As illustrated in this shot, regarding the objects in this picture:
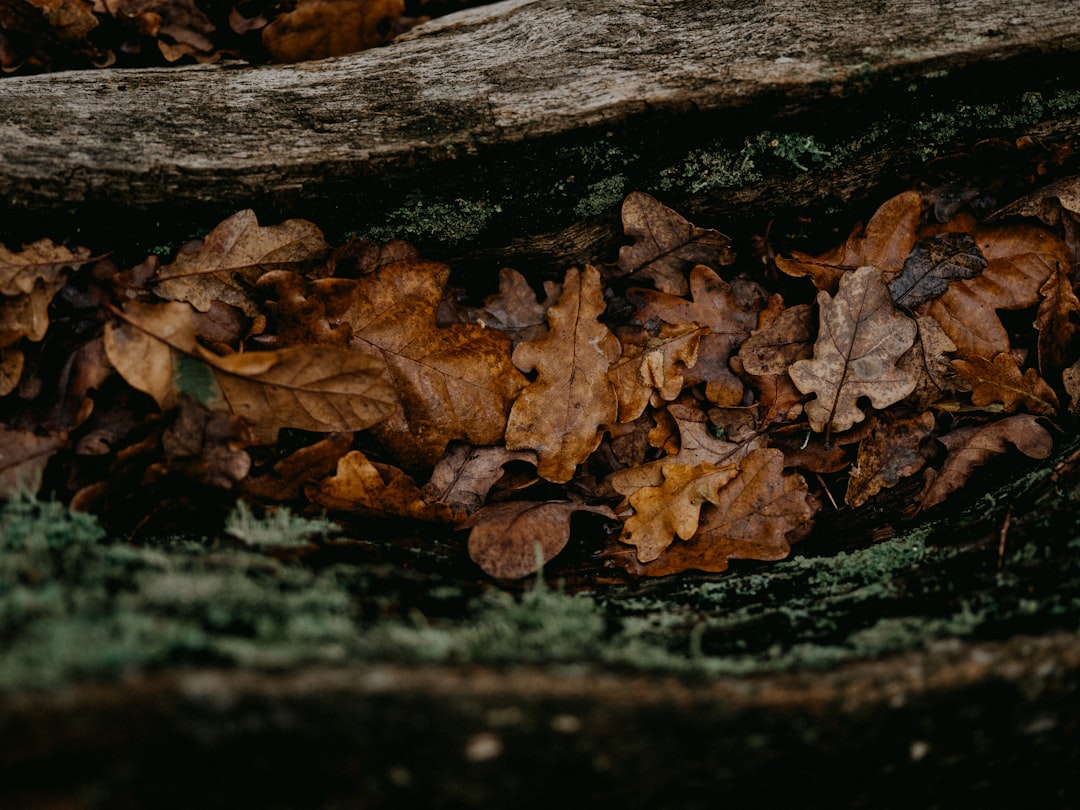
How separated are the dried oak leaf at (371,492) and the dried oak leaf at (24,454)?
649mm

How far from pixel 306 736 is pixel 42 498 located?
124cm

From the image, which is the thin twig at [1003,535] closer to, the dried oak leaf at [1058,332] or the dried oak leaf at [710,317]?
the dried oak leaf at [1058,332]

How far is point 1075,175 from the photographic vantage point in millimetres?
2201

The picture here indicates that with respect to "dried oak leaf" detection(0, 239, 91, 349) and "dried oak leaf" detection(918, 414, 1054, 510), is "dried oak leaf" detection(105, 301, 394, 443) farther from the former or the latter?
"dried oak leaf" detection(918, 414, 1054, 510)

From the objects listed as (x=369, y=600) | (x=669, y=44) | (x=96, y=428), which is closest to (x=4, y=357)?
(x=96, y=428)

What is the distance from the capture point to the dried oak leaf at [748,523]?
201 centimetres

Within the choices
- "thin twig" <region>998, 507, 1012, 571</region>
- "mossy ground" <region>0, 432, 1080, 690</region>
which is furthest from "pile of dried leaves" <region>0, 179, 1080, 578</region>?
"thin twig" <region>998, 507, 1012, 571</region>

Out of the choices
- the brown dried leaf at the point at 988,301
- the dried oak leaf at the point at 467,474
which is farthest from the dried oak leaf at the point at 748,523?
the brown dried leaf at the point at 988,301

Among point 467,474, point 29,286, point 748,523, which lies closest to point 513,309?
point 467,474

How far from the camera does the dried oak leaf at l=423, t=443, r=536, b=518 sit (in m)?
2.07

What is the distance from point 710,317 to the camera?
2.27m

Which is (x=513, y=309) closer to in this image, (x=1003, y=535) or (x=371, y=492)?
(x=371, y=492)

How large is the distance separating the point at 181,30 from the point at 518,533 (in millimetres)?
2474

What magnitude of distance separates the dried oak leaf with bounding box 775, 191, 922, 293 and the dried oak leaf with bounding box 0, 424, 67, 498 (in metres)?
2.27
